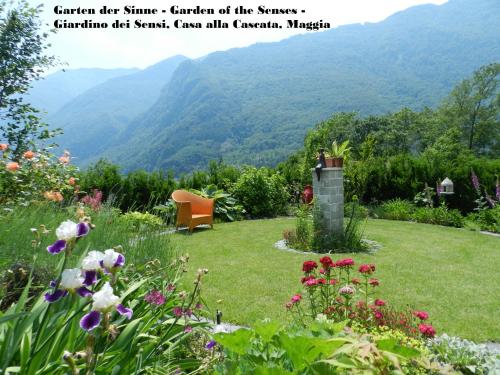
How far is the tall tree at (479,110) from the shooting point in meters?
38.6

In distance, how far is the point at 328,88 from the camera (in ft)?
436

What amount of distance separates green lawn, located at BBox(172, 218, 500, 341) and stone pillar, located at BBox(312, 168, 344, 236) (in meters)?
0.88

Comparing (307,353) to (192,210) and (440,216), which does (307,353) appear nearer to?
(192,210)

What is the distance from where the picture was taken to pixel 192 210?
10.5 metres

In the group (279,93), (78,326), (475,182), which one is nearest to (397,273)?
(78,326)

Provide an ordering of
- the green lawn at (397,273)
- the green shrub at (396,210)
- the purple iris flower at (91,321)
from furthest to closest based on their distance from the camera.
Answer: the green shrub at (396,210), the green lawn at (397,273), the purple iris flower at (91,321)

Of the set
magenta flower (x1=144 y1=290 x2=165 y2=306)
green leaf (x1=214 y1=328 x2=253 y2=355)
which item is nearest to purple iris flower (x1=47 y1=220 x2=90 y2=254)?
green leaf (x1=214 y1=328 x2=253 y2=355)

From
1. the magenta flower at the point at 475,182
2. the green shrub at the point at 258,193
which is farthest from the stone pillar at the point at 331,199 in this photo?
the magenta flower at the point at 475,182

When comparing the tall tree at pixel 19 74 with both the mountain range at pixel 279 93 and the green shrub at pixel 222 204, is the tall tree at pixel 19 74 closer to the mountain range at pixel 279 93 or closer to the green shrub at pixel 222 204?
the green shrub at pixel 222 204

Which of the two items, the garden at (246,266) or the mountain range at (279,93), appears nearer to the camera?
the garden at (246,266)

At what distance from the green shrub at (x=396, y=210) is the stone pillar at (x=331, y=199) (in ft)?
14.4

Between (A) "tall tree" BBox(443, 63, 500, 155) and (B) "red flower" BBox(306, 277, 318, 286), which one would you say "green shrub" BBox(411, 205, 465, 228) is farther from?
(A) "tall tree" BBox(443, 63, 500, 155)

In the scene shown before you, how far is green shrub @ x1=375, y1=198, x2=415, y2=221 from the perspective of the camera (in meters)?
11.6

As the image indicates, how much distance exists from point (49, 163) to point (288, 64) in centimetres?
16953
